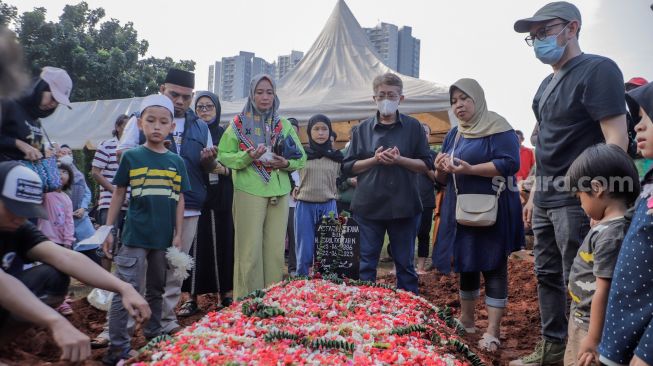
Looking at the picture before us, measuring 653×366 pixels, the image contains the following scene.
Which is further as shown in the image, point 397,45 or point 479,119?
point 397,45

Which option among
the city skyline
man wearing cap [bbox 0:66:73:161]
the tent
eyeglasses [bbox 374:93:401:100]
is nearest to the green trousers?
eyeglasses [bbox 374:93:401:100]

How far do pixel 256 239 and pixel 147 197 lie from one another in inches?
50.4

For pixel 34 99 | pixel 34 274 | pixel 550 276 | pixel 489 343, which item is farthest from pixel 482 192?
pixel 34 99

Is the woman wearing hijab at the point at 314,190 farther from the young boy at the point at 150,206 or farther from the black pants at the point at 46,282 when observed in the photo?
the black pants at the point at 46,282

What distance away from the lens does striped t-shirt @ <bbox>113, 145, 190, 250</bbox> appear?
13.4 ft

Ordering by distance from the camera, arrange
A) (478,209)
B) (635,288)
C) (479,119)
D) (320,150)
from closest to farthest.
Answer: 1. (635,288)
2. (478,209)
3. (479,119)
4. (320,150)

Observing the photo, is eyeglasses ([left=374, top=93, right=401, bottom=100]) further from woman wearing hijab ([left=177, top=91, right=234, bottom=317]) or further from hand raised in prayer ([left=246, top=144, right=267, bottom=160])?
woman wearing hijab ([left=177, top=91, right=234, bottom=317])

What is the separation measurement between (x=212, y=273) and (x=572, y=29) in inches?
158

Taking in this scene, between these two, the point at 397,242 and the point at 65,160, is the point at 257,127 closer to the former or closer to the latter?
the point at 397,242

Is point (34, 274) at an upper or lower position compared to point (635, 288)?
lower

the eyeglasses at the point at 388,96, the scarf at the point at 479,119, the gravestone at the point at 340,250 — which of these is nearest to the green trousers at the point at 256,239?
the gravestone at the point at 340,250

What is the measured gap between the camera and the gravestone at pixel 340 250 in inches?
219

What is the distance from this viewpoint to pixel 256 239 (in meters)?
5.12

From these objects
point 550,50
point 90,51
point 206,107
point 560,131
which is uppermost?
point 90,51
